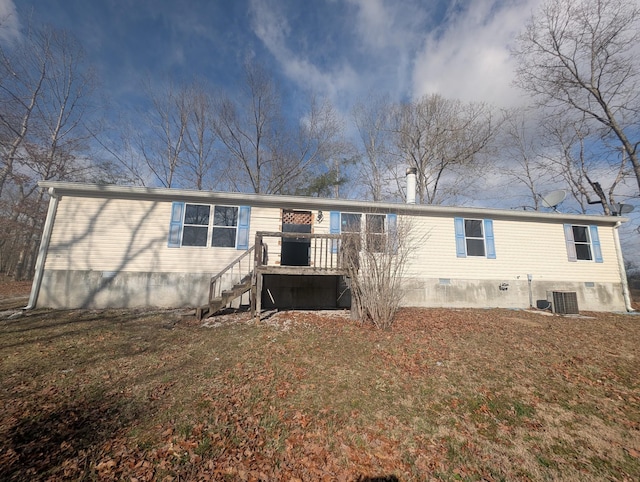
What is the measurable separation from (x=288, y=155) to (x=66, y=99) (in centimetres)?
1427

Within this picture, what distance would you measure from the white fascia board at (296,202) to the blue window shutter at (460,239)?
11.3 inches

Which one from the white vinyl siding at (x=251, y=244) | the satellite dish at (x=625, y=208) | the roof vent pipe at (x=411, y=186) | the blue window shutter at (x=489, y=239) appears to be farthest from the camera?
the satellite dish at (x=625, y=208)

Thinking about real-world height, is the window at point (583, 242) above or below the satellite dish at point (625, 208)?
below

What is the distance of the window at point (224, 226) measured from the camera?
8891mm

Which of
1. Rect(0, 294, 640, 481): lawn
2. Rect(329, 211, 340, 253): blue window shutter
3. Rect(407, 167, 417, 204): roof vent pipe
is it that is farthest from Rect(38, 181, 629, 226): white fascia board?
Rect(0, 294, 640, 481): lawn

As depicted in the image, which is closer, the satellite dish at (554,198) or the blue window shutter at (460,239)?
the blue window shutter at (460,239)

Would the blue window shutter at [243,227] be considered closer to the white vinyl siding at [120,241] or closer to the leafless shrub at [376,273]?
the white vinyl siding at [120,241]

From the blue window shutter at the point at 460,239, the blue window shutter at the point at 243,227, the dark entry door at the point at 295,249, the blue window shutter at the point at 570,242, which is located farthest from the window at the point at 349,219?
the blue window shutter at the point at 570,242

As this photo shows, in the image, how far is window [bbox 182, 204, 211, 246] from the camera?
8.77m

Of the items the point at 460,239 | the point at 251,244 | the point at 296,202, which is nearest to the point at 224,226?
the point at 251,244

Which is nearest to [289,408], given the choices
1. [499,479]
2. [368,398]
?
[368,398]

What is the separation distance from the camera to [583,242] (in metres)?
10.8

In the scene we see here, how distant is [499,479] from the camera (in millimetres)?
2277

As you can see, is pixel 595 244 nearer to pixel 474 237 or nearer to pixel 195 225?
pixel 474 237
